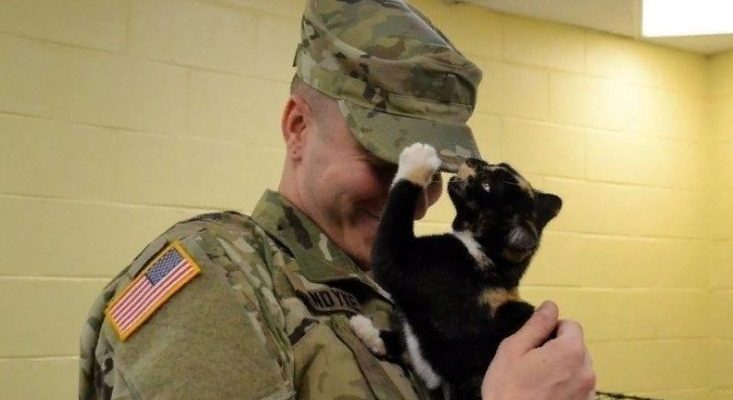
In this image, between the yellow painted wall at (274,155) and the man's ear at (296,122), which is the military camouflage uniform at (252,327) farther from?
the yellow painted wall at (274,155)

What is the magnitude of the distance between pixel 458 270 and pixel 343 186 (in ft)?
0.77

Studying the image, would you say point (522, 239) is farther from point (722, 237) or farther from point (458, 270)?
point (722, 237)

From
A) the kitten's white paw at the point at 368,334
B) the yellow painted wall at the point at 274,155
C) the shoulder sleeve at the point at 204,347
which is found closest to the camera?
the shoulder sleeve at the point at 204,347

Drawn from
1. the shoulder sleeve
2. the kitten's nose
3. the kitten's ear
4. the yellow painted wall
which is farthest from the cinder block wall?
the shoulder sleeve

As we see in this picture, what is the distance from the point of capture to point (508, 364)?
3.37 feet

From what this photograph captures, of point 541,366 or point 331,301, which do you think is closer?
point 541,366

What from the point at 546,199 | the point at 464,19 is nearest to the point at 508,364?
the point at 546,199

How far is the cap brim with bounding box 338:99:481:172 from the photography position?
1187mm

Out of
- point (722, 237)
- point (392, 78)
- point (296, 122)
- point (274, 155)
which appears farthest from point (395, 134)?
point (722, 237)

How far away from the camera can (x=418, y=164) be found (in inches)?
44.4

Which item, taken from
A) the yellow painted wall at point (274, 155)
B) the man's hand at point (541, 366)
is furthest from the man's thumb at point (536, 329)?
the yellow painted wall at point (274, 155)

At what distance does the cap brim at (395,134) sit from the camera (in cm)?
119

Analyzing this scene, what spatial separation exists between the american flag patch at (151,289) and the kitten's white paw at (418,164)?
1.08 feet

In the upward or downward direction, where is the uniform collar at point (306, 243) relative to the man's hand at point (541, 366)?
upward
